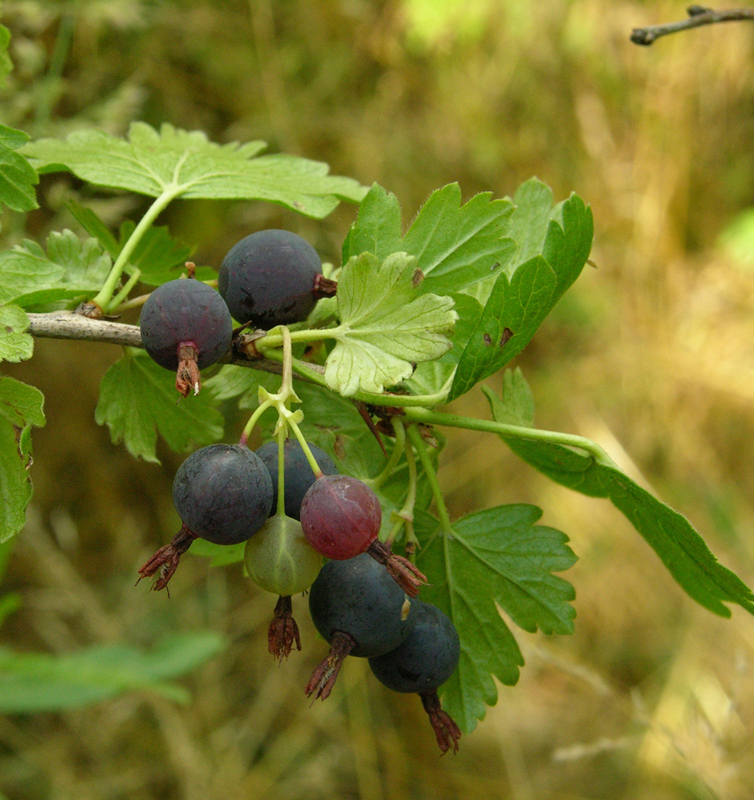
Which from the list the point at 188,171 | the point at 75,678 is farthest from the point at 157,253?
the point at 75,678

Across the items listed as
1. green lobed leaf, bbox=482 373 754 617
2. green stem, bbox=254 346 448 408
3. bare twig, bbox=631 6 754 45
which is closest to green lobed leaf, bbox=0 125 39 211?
green stem, bbox=254 346 448 408

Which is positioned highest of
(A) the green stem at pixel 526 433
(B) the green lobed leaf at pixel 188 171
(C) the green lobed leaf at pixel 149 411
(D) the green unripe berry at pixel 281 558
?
(B) the green lobed leaf at pixel 188 171

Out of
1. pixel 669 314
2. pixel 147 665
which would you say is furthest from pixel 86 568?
pixel 669 314

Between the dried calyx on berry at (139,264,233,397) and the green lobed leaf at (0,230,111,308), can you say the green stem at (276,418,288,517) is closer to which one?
the dried calyx on berry at (139,264,233,397)

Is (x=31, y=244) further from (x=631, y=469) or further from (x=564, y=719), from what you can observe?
(x=564, y=719)

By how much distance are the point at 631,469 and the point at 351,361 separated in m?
2.72

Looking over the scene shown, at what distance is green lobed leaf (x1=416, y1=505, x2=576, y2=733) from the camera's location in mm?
775

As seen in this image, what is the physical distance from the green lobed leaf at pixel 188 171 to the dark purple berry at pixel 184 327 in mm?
237

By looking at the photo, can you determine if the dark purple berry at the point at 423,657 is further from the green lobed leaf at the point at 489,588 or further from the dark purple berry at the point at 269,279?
the dark purple berry at the point at 269,279

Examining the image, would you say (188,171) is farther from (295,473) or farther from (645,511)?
(645,511)

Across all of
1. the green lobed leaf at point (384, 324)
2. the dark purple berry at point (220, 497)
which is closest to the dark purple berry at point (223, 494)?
the dark purple berry at point (220, 497)

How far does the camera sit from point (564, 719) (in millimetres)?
3426

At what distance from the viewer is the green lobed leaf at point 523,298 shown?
0.65 meters

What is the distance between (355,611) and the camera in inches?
23.8
